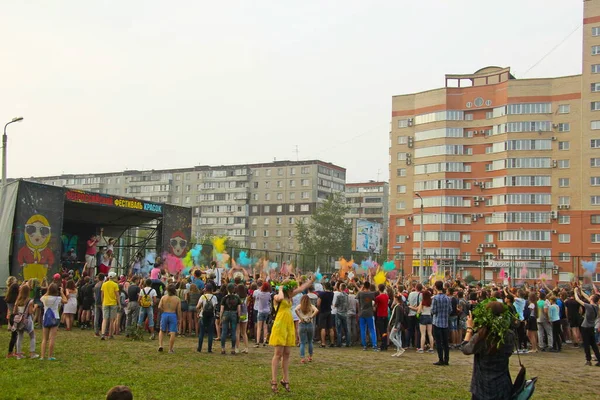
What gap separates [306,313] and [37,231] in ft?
39.7

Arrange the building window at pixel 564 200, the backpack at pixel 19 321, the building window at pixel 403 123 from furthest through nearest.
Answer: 1. the building window at pixel 403 123
2. the building window at pixel 564 200
3. the backpack at pixel 19 321

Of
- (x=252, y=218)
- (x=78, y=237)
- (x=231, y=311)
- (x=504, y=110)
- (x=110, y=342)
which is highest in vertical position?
(x=504, y=110)

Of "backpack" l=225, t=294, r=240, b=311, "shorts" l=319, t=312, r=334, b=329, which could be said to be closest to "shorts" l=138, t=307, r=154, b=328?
"backpack" l=225, t=294, r=240, b=311

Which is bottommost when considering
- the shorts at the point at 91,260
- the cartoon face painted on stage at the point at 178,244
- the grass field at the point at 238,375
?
the grass field at the point at 238,375

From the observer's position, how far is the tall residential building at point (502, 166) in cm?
6600

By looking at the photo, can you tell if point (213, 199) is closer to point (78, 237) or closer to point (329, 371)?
point (78, 237)

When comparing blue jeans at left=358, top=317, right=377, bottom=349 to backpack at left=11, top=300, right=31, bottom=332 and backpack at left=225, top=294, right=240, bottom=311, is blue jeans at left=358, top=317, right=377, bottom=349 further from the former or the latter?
backpack at left=11, top=300, right=31, bottom=332

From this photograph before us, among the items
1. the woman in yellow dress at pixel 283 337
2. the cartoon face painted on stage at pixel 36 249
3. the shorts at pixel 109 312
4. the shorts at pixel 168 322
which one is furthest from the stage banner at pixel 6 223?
the woman in yellow dress at pixel 283 337

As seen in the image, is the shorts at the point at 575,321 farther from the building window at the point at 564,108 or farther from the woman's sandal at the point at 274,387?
the building window at the point at 564,108

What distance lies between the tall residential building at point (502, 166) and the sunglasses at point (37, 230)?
4797cm

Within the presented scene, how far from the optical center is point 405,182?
77.8 meters

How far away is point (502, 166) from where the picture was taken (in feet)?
232

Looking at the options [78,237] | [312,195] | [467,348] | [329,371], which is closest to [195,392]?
[329,371]

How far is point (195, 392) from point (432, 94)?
6894 cm
